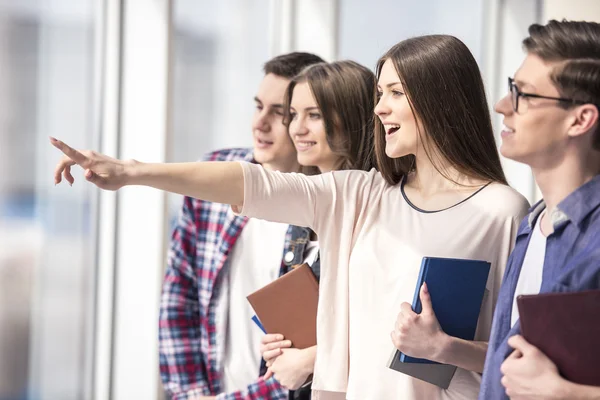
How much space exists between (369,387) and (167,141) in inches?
71.2

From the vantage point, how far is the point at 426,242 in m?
1.80

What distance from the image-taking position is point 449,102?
6.04 ft

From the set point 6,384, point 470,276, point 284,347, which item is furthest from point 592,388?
point 6,384

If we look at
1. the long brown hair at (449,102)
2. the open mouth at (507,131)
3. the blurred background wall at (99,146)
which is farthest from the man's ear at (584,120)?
the blurred background wall at (99,146)

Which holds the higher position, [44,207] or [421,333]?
[44,207]

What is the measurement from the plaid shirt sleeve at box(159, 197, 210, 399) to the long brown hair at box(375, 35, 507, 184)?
1.04m

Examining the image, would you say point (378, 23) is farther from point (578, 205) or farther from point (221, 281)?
point (578, 205)

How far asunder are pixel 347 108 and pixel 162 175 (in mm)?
818

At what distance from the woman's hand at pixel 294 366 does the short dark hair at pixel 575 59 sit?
0.96 m

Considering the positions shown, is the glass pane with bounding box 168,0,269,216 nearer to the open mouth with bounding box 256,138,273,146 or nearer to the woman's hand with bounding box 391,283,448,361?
the open mouth with bounding box 256,138,273,146

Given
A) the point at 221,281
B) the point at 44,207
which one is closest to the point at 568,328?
the point at 221,281

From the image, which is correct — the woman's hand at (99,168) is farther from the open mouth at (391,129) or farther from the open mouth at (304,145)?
the open mouth at (304,145)

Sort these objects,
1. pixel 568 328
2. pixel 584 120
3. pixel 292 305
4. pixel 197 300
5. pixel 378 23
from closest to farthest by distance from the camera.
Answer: pixel 568 328 → pixel 584 120 → pixel 292 305 → pixel 197 300 → pixel 378 23

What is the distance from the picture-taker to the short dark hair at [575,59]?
143 cm
